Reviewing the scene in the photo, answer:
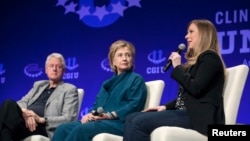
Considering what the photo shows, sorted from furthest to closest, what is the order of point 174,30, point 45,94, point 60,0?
point 60,0 < point 174,30 < point 45,94

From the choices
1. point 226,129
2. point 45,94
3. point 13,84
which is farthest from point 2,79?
point 226,129

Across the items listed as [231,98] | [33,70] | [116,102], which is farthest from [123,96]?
[33,70]

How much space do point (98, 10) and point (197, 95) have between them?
2370mm

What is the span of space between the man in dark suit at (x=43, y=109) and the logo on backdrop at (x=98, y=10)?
1.16 m

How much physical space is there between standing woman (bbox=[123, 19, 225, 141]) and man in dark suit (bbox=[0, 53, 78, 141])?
791mm

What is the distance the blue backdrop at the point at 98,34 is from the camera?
158 inches

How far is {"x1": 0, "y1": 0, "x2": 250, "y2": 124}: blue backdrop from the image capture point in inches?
158

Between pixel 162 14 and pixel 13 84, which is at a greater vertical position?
pixel 162 14

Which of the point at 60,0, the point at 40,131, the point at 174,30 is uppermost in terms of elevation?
the point at 60,0

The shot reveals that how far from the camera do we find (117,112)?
2.97 m

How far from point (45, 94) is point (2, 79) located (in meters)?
1.62

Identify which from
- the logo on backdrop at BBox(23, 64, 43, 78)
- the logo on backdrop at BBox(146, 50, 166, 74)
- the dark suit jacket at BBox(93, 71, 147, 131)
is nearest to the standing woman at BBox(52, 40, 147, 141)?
the dark suit jacket at BBox(93, 71, 147, 131)

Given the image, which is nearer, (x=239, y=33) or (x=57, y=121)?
(x=57, y=121)

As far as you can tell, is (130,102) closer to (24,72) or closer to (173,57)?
(173,57)
